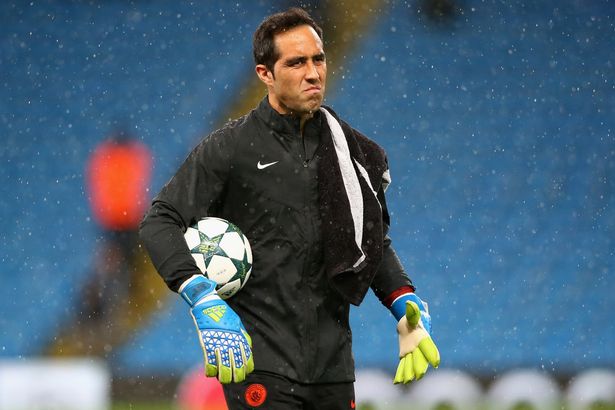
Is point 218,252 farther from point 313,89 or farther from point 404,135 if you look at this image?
point 404,135

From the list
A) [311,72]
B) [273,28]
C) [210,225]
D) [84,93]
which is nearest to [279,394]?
[210,225]

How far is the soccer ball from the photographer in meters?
3.26

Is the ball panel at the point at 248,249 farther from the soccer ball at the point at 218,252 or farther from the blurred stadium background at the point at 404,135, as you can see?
the blurred stadium background at the point at 404,135

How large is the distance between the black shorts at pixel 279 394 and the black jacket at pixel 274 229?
28 mm

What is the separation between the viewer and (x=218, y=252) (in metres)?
3.24

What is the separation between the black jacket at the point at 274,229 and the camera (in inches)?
129

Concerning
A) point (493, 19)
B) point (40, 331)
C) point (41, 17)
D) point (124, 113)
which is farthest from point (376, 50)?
point (40, 331)

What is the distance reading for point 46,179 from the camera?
37.2ft

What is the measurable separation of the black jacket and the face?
98 mm

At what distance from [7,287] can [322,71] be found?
838 cm

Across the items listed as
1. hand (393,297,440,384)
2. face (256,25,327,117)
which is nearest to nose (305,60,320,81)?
face (256,25,327,117)

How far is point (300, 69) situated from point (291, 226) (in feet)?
1.56

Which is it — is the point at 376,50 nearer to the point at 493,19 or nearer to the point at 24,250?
the point at 493,19

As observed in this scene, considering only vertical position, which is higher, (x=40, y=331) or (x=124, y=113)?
(x=124, y=113)
